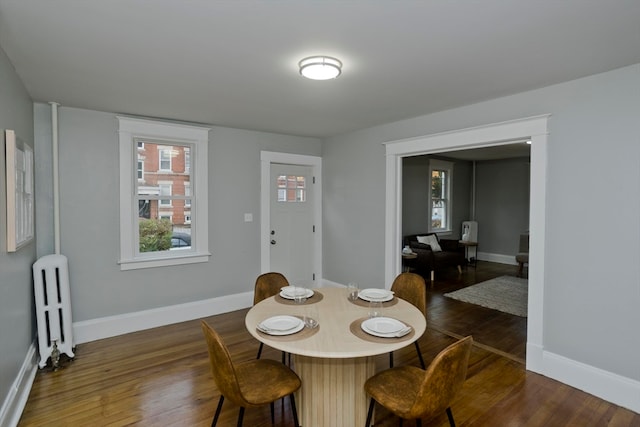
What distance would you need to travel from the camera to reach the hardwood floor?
90.0 inches

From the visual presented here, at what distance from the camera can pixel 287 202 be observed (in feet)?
16.4

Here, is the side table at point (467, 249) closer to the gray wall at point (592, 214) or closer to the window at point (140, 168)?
the gray wall at point (592, 214)

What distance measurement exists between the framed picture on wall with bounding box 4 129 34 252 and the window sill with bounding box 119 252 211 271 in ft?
3.31

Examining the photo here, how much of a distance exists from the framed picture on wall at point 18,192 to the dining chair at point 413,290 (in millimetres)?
2776

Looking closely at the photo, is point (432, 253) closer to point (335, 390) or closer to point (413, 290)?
point (413, 290)

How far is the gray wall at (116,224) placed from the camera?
346cm

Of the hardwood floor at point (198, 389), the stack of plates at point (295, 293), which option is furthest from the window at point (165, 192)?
the stack of plates at point (295, 293)

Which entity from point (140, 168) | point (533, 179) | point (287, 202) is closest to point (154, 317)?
point (140, 168)

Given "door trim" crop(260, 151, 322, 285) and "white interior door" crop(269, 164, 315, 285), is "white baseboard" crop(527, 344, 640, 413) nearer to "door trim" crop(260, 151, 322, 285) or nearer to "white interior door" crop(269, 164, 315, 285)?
"white interior door" crop(269, 164, 315, 285)

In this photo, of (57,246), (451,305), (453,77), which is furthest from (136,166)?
(451,305)

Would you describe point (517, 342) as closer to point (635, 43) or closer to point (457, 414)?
point (457, 414)

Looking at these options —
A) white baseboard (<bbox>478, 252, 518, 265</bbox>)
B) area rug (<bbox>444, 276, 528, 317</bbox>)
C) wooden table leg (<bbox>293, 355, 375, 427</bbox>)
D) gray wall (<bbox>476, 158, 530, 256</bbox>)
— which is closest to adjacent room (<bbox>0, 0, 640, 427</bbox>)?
wooden table leg (<bbox>293, 355, 375, 427</bbox>)

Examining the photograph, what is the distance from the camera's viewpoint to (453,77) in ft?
8.57

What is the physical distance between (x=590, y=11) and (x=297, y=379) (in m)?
2.47
